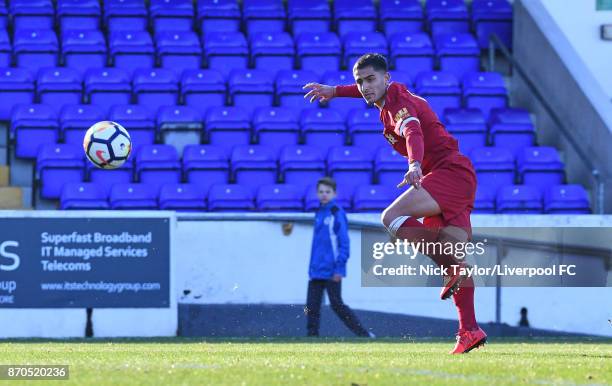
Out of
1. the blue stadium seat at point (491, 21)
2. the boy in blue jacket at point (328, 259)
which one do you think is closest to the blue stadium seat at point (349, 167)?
the boy in blue jacket at point (328, 259)

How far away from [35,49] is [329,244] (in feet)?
20.9

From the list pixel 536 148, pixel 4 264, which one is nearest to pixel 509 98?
pixel 536 148

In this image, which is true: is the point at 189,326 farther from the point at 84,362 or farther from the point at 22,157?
the point at 84,362

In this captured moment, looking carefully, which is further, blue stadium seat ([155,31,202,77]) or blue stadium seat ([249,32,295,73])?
blue stadium seat ([249,32,295,73])

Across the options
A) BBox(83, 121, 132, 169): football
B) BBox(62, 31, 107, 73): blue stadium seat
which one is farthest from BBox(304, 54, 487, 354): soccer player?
BBox(62, 31, 107, 73): blue stadium seat

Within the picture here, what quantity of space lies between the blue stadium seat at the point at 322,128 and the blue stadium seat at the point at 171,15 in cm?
287

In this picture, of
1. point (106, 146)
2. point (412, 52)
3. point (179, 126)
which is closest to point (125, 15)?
point (179, 126)

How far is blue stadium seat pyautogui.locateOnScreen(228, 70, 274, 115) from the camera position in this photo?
16.9 metres

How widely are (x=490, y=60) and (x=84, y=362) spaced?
12.1 meters

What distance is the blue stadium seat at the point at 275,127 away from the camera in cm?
1612

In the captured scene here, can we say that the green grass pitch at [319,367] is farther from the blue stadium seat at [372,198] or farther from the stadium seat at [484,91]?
the stadium seat at [484,91]

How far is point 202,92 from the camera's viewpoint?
1688cm

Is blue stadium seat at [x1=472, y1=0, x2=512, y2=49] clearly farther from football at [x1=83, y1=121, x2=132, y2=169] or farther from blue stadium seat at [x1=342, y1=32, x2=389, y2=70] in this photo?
football at [x1=83, y1=121, x2=132, y2=169]

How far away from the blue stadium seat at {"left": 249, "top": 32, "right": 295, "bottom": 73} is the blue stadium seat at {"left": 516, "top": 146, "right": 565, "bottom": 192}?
3673 mm
